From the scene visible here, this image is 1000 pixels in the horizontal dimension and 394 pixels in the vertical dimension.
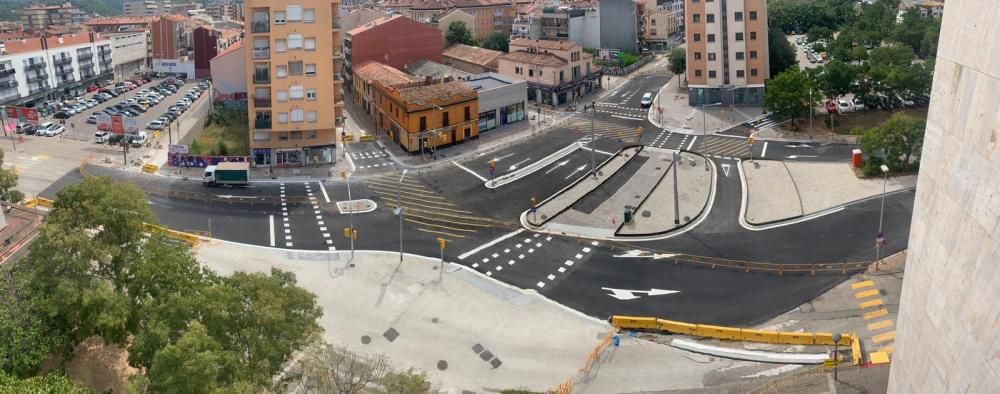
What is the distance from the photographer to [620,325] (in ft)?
131

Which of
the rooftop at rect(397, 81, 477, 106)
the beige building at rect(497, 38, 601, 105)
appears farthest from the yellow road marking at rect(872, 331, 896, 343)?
the beige building at rect(497, 38, 601, 105)

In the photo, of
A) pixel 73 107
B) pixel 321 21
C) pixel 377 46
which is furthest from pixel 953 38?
pixel 73 107

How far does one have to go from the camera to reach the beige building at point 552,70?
3748 inches

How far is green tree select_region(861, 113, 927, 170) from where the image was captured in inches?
2265

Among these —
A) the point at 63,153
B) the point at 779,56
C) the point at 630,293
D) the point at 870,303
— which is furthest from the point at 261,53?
the point at 779,56

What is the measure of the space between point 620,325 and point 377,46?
70.4 meters

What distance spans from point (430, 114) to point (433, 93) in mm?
2656

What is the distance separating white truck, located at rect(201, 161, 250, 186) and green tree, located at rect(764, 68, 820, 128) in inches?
2142

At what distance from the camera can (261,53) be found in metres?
66.8

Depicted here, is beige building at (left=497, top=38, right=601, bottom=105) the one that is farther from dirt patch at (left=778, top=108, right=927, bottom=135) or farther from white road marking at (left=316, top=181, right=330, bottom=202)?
white road marking at (left=316, top=181, right=330, bottom=202)

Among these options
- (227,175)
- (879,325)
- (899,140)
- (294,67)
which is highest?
(294,67)

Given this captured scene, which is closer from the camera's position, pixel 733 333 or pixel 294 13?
pixel 733 333

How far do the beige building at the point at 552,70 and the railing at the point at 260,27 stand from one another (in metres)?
38.0

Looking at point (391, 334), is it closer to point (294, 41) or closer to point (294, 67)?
point (294, 67)
